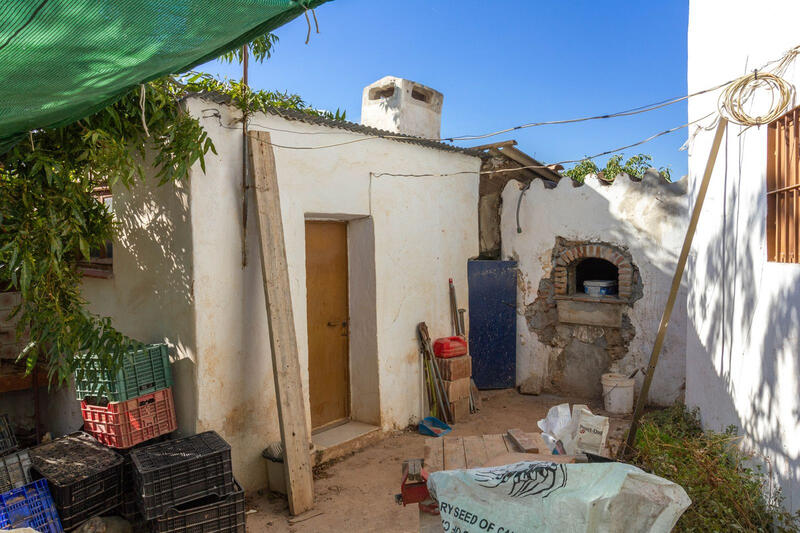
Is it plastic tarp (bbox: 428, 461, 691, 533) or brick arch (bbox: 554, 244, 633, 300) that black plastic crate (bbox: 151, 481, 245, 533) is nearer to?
plastic tarp (bbox: 428, 461, 691, 533)

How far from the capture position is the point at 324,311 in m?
5.95

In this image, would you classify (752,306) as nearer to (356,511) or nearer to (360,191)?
(356,511)

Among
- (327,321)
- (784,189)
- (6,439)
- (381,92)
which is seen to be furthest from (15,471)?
(381,92)

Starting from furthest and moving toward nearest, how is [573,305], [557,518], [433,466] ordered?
[573,305]
[433,466]
[557,518]

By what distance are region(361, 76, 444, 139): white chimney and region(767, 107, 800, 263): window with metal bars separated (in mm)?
5412

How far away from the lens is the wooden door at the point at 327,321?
19.0 ft

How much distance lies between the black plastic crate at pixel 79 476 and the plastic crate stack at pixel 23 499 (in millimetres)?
60

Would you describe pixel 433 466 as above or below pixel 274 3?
below

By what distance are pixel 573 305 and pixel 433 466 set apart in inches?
202

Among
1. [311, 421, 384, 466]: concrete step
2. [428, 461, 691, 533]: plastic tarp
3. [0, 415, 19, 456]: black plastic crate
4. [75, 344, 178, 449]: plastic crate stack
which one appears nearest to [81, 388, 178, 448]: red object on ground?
[75, 344, 178, 449]: plastic crate stack

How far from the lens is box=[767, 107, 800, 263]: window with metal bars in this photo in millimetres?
3104

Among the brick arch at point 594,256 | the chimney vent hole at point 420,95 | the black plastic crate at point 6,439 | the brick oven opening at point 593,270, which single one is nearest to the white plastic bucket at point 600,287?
the brick arch at point 594,256

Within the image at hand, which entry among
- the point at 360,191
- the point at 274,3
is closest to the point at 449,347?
the point at 360,191

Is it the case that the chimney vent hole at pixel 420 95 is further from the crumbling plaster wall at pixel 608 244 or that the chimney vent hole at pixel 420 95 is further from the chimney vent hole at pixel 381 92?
the crumbling plaster wall at pixel 608 244
